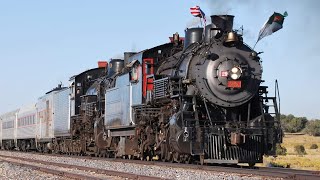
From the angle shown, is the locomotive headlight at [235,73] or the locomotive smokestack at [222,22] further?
the locomotive smokestack at [222,22]

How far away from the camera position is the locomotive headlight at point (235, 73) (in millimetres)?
16414

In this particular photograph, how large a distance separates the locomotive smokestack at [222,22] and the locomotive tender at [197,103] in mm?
32

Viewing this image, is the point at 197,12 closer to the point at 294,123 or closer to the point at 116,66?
the point at 116,66

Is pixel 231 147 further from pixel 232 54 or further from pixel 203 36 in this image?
pixel 203 36

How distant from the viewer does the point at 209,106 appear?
16.7 metres

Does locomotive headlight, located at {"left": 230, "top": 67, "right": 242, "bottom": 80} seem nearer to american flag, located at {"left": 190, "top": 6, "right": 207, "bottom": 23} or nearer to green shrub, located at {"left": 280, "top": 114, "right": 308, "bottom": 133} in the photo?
american flag, located at {"left": 190, "top": 6, "right": 207, "bottom": 23}

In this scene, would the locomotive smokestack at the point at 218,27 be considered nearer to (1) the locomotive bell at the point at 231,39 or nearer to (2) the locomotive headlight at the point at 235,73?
(1) the locomotive bell at the point at 231,39

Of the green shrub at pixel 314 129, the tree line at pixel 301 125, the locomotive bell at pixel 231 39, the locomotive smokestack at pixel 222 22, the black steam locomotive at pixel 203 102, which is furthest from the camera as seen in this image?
the tree line at pixel 301 125

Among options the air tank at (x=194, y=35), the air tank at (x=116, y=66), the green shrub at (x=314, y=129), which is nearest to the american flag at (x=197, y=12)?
the air tank at (x=194, y=35)

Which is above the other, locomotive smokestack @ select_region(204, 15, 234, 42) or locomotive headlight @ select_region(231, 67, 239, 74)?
locomotive smokestack @ select_region(204, 15, 234, 42)

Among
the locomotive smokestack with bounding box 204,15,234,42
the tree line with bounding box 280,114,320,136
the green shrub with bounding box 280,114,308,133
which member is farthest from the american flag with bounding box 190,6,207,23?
the green shrub with bounding box 280,114,308,133

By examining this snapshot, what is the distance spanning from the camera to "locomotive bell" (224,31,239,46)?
16.6m

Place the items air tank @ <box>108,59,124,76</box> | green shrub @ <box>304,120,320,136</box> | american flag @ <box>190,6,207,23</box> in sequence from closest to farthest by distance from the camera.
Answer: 1. american flag @ <box>190,6,207,23</box>
2. air tank @ <box>108,59,124,76</box>
3. green shrub @ <box>304,120,320,136</box>

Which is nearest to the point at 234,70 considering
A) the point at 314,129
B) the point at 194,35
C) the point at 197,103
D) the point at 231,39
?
the point at 231,39
